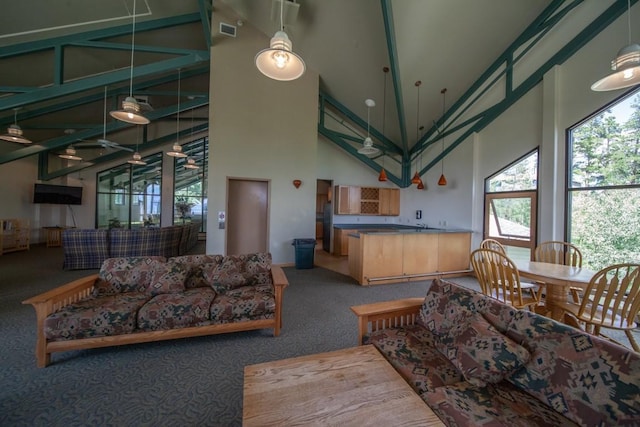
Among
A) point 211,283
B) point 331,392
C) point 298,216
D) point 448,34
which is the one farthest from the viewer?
point 298,216

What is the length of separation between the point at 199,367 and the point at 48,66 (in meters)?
7.16

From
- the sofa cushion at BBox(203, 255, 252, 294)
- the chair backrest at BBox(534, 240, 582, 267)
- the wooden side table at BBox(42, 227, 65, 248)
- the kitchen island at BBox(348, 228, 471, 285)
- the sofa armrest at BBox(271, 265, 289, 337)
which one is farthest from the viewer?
the wooden side table at BBox(42, 227, 65, 248)

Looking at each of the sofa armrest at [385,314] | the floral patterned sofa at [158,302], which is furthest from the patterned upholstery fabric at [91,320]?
the sofa armrest at [385,314]

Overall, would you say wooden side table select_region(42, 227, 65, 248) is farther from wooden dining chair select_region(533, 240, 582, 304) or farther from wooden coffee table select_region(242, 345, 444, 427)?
wooden dining chair select_region(533, 240, 582, 304)

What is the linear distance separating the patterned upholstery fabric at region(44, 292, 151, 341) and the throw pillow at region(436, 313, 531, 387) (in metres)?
2.80

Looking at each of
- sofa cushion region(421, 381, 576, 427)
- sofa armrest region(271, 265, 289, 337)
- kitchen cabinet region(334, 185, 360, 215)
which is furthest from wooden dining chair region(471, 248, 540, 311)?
kitchen cabinet region(334, 185, 360, 215)

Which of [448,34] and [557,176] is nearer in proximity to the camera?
[557,176]

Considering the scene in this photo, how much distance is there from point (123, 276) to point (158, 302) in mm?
740

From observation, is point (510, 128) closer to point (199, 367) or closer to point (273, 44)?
point (273, 44)

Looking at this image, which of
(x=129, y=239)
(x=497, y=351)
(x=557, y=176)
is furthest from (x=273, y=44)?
(x=129, y=239)

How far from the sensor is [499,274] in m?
2.59

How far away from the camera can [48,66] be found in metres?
5.08

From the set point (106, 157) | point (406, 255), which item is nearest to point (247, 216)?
point (406, 255)

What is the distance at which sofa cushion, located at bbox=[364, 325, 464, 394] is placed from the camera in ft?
4.69
